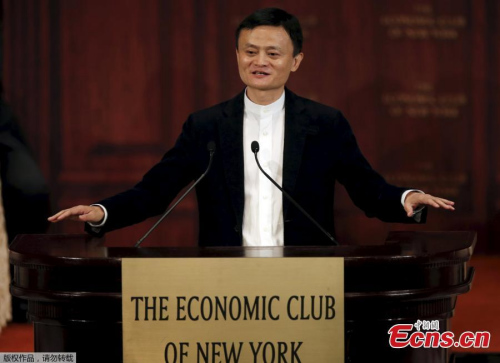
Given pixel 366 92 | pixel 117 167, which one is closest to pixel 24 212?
pixel 117 167

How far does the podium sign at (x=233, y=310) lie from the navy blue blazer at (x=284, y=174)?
0.46 m

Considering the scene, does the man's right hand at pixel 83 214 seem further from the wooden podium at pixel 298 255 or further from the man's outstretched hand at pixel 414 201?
the man's outstretched hand at pixel 414 201

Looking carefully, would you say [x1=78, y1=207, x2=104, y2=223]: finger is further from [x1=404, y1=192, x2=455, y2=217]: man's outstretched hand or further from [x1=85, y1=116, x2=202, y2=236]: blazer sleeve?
[x1=404, y1=192, x2=455, y2=217]: man's outstretched hand

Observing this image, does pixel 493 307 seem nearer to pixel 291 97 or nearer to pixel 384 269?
pixel 291 97

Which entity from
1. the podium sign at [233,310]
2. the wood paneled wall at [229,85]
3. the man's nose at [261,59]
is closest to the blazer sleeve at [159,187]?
the man's nose at [261,59]

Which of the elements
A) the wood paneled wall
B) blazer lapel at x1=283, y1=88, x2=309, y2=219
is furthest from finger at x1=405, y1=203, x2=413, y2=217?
the wood paneled wall

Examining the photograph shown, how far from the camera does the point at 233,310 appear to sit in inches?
66.5

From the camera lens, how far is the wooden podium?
5.82ft

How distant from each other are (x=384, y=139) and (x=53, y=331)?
3232 mm

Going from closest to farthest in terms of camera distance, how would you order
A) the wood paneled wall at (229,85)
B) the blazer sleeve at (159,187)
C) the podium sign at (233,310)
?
the podium sign at (233,310) → the blazer sleeve at (159,187) → the wood paneled wall at (229,85)

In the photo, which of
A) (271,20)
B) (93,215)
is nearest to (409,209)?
(271,20)

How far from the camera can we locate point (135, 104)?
15.5ft

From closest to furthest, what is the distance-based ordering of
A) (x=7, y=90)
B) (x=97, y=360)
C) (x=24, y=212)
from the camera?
1. (x=97, y=360)
2. (x=24, y=212)
3. (x=7, y=90)

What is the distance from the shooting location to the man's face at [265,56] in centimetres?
218
